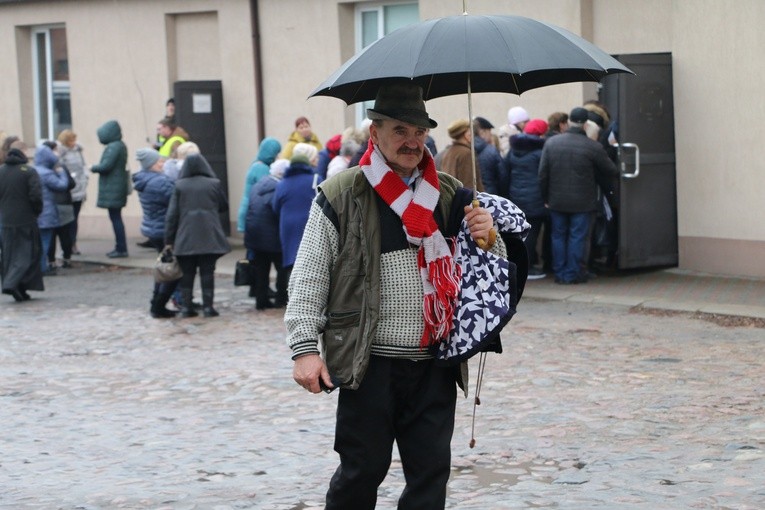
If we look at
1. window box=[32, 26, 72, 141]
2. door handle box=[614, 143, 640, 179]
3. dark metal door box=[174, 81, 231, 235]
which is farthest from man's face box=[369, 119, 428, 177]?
window box=[32, 26, 72, 141]

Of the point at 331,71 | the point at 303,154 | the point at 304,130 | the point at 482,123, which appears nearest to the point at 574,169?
the point at 482,123

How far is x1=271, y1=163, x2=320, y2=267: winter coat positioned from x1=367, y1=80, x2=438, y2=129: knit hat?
24.0 ft

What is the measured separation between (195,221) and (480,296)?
798cm

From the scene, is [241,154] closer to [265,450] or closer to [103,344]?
[103,344]

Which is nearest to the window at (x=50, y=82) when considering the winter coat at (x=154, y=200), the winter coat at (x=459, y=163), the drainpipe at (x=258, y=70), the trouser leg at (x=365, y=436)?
the drainpipe at (x=258, y=70)

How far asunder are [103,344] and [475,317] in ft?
24.1

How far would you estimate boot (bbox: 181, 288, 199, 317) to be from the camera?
12.8 meters

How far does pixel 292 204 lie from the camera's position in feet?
40.2

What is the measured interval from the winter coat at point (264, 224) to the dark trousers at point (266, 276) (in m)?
0.12

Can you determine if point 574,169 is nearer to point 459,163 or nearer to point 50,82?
point 459,163

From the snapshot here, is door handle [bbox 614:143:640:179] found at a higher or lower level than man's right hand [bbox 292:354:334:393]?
higher

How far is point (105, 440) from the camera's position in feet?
25.5

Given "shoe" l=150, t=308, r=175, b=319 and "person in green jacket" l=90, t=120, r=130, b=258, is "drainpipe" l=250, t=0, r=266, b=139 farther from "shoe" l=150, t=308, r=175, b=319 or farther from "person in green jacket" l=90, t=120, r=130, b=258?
"shoe" l=150, t=308, r=175, b=319

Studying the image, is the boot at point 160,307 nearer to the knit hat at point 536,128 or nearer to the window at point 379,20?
the knit hat at point 536,128
